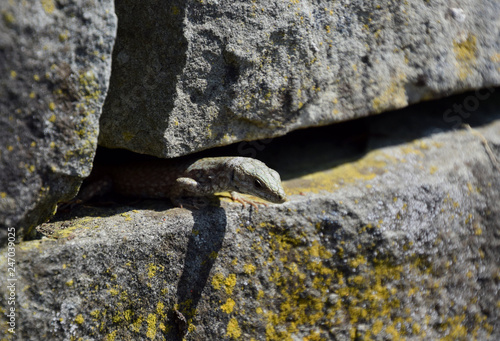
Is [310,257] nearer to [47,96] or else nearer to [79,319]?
[79,319]

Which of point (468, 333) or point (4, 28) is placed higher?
point (4, 28)

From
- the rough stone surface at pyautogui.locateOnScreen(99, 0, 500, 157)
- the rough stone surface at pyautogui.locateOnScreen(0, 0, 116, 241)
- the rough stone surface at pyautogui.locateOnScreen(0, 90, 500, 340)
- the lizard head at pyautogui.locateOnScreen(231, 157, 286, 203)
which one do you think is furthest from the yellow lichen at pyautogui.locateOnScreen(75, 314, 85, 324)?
the lizard head at pyautogui.locateOnScreen(231, 157, 286, 203)

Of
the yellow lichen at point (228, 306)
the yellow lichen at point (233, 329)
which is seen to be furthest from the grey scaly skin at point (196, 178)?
the yellow lichen at point (233, 329)

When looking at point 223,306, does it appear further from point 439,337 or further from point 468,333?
point 468,333

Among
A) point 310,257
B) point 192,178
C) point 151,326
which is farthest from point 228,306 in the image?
point 192,178

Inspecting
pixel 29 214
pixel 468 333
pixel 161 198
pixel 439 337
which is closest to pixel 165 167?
pixel 161 198

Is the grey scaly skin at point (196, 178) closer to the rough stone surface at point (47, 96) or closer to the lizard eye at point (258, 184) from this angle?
the lizard eye at point (258, 184)
